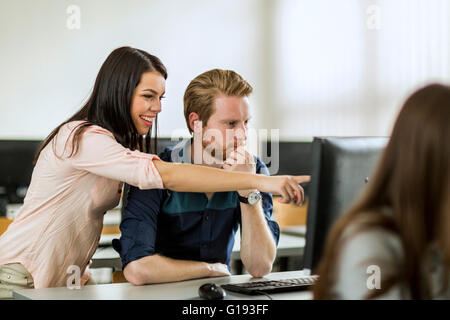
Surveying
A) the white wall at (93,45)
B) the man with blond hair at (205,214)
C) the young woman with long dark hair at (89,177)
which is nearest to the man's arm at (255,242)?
the man with blond hair at (205,214)

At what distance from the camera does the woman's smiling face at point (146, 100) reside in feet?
6.09

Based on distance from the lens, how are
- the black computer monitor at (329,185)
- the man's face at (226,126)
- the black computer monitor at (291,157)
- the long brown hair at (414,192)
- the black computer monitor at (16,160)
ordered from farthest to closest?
the black computer monitor at (291,157), the black computer monitor at (16,160), the man's face at (226,126), the black computer monitor at (329,185), the long brown hair at (414,192)

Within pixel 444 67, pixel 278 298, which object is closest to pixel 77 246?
pixel 278 298

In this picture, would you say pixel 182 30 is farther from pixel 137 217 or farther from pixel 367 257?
pixel 367 257

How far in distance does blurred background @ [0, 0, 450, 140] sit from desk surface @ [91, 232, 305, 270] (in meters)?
1.81

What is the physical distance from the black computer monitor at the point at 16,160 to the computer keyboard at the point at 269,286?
2.01 meters

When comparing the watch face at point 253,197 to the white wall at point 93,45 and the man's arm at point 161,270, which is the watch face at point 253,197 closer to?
the man's arm at point 161,270

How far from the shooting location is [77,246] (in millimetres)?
1785

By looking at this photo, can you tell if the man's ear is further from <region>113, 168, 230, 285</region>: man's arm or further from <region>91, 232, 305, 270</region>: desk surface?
<region>91, 232, 305, 270</region>: desk surface

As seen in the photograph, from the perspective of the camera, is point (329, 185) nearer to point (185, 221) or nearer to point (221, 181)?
point (221, 181)

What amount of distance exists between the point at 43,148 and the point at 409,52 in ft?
10.9

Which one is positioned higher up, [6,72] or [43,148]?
[6,72]

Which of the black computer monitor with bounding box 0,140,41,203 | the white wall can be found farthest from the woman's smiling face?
the white wall

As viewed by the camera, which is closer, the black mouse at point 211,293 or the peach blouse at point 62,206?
the black mouse at point 211,293
